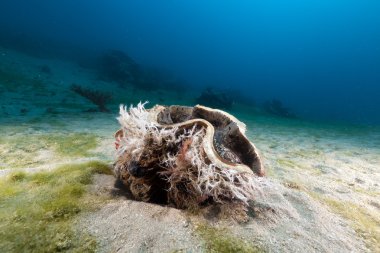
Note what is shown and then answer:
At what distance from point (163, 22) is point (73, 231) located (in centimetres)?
11747

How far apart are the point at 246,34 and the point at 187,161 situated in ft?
442

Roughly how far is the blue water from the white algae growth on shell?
5504 centimetres

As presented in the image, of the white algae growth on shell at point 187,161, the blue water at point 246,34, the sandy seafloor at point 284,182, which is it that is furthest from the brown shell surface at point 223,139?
the blue water at point 246,34

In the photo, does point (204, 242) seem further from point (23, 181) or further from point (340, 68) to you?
point (340, 68)

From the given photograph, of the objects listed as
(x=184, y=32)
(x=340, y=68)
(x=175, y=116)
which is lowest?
(x=175, y=116)

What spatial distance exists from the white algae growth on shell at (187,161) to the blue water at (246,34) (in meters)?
55.0

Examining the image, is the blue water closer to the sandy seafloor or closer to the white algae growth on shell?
the sandy seafloor

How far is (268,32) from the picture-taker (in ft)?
406

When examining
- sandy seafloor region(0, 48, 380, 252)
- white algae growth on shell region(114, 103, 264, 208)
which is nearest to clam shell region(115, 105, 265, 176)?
white algae growth on shell region(114, 103, 264, 208)

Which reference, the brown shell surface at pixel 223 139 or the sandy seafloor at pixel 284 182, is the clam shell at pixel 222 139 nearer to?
the brown shell surface at pixel 223 139

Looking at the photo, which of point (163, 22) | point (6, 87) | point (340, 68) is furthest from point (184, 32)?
point (6, 87)

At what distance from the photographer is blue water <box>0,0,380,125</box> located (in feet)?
198

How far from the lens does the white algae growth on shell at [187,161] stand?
1.82 meters

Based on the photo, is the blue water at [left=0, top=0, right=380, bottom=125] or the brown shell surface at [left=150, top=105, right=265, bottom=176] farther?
the blue water at [left=0, top=0, right=380, bottom=125]
